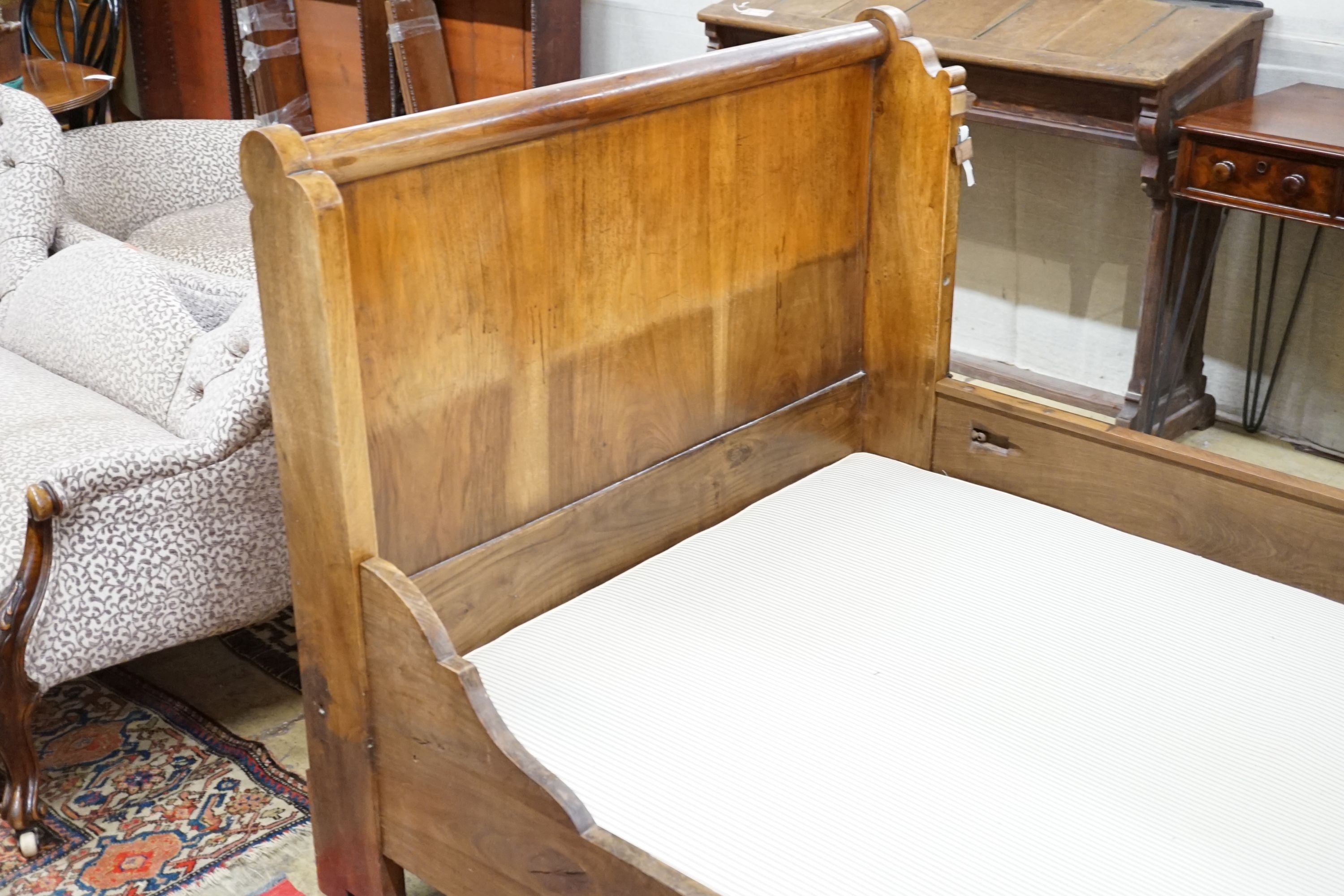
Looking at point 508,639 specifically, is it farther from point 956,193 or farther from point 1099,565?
point 956,193

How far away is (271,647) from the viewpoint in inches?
93.4

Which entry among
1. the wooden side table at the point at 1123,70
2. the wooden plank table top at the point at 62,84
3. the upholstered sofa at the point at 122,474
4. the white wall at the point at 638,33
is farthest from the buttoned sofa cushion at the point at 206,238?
the wooden side table at the point at 1123,70

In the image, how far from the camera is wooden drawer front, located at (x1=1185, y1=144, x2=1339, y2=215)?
247cm

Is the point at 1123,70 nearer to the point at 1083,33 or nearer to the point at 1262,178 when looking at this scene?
the point at 1083,33

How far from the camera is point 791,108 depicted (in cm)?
179

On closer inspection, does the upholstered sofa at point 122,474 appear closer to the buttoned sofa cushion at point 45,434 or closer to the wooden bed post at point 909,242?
the buttoned sofa cushion at point 45,434

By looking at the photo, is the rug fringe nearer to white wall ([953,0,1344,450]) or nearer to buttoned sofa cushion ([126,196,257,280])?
buttoned sofa cushion ([126,196,257,280])

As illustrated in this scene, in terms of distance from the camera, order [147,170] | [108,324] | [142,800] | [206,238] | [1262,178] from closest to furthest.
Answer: [142,800], [108,324], [1262,178], [206,238], [147,170]

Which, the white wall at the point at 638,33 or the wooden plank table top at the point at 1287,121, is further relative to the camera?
the white wall at the point at 638,33

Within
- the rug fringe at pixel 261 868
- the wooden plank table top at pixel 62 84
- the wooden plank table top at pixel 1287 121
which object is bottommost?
the rug fringe at pixel 261 868

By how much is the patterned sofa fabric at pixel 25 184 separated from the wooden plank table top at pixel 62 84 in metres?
1.00

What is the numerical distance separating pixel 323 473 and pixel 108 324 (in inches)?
40.8

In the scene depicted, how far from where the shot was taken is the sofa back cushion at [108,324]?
206 cm

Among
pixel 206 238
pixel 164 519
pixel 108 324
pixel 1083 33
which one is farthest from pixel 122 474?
pixel 1083 33
